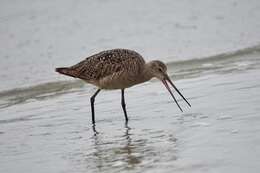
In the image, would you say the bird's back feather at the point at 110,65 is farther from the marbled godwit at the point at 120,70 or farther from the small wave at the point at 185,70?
the small wave at the point at 185,70

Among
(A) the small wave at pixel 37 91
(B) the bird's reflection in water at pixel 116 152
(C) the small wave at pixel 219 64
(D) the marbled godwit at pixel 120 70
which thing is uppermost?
(D) the marbled godwit at pixel 120 70

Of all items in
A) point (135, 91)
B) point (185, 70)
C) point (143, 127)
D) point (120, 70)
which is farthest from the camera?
point (185, 70)

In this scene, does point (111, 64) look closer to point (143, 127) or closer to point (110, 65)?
point (110, 65)

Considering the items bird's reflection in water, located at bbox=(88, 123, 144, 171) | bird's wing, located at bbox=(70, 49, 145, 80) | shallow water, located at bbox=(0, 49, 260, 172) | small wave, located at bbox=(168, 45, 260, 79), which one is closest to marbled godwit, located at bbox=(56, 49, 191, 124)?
bird's wing, located at bbox=(70, 49, 145, 80)

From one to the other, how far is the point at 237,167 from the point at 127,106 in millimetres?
3679

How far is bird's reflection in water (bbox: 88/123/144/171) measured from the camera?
18.0 ft

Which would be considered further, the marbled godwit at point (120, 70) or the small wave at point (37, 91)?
the small wave at point (37, 91)

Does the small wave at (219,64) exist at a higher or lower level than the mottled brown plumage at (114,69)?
lower

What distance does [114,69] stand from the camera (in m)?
8.17

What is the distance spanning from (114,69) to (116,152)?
7.61ft

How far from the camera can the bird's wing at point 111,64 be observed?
816 centimetres

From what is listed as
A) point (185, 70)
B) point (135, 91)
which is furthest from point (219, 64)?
point (135, 91)

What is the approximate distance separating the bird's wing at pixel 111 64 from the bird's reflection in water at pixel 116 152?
1.36 m

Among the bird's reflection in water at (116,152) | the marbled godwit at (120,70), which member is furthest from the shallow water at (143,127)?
the marbled godwit at (120,70)
